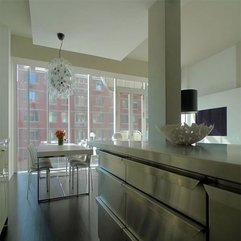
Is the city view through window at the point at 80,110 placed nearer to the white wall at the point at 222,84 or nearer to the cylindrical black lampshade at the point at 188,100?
the white wall at the point at 222,84

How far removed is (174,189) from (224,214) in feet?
0.84

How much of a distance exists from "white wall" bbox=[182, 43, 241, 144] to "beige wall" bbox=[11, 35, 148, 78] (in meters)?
1.66

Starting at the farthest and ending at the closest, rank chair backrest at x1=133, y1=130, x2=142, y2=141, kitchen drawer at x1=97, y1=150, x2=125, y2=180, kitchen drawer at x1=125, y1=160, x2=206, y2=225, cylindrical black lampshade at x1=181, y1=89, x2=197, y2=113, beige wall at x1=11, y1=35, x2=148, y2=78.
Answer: chair backrest at x1=133, y1=130, x2=142, y2=141, beige wall at x1=11, y1=35, x2=148, y2=78, cylindrical black lampshade at x1=181, y1=89, x2=197, y2=113, kitchen drawer at x1=97, y1=150, x2=125, y2=180, kitchen drawer at x1=125, y1=160, x2=206, y2=225

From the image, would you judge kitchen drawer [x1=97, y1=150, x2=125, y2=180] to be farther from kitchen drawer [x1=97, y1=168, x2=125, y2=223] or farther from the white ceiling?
the white ceiling

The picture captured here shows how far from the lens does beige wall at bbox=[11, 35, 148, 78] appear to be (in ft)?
14.0

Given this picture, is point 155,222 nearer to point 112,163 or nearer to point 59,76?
point 112,163

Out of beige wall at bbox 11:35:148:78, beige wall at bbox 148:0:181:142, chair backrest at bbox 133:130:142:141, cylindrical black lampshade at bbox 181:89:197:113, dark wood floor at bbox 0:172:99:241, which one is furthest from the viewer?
chair backrest at bbox 133:130:142:141

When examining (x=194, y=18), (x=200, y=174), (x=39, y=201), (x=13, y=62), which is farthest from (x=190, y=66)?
(x=200, y=174)

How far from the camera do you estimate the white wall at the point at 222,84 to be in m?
4.58

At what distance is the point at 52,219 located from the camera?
2357 millimetres

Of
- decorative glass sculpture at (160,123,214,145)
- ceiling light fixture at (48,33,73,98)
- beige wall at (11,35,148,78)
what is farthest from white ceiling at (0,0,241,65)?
decorative glass sculpture at (160,123,214,145)

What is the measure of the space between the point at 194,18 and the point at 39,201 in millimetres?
3974

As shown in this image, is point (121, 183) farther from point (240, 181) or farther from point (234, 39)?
point (234, 39)

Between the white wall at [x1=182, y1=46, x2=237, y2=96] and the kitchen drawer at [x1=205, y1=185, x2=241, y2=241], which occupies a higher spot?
the white wall at [x1=182, y1=46, x2=237, y2=96]
